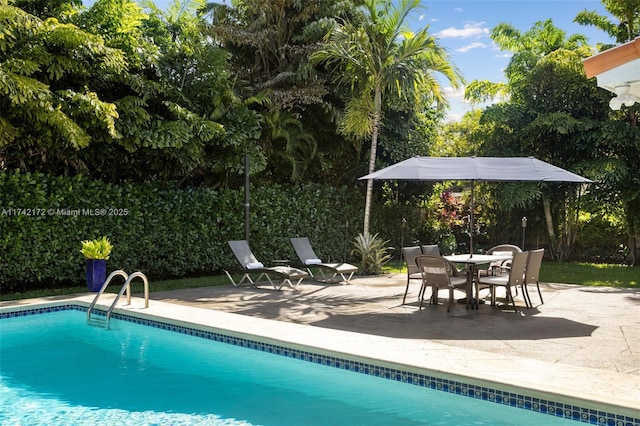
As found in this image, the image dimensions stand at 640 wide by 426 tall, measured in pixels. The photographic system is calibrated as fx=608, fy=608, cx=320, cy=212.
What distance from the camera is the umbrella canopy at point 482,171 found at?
9586 millimetres

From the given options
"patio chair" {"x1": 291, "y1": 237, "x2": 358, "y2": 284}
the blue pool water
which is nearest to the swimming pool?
the blue pool water

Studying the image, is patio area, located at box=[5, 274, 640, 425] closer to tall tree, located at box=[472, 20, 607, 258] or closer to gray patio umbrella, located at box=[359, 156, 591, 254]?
gray patio umbrella, located at box=[359, 156, 591, 254]

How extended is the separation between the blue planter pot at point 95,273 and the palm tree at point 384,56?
635cm

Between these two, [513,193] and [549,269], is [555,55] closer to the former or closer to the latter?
[513,193]

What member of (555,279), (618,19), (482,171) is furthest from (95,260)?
(618,19)

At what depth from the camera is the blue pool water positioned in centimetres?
545

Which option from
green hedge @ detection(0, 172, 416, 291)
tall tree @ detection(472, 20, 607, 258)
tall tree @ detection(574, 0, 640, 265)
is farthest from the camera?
tall tree @ detection(472, 20, 607, 258)

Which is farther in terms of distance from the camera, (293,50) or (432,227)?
(432,227)

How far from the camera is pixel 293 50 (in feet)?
54.0

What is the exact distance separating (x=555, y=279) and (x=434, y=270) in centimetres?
653

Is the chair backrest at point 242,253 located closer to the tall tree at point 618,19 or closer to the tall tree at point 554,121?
the tall tree at point 554,121

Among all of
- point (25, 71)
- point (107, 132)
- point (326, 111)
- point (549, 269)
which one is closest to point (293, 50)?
point (326, 111)

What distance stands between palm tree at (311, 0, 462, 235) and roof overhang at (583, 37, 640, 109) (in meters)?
7.77

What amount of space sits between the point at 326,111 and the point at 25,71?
813 centimetres
